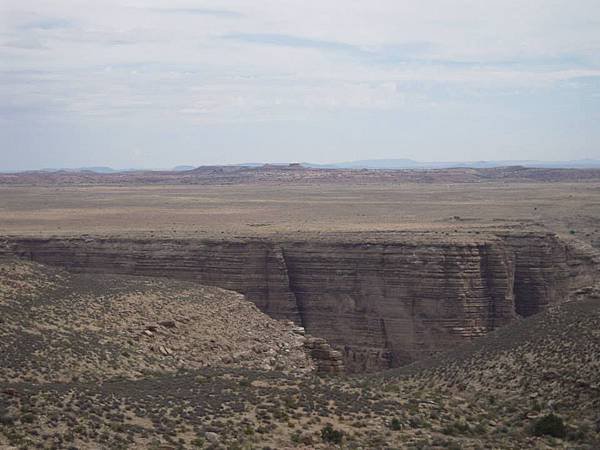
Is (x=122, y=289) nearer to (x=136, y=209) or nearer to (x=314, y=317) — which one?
(x=314, y=317)

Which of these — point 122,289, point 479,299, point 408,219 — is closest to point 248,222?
point 408,219

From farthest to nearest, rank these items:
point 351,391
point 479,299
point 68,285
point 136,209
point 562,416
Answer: point 136,209
point 479,299
point 68,285
point 351,391
point 562,416

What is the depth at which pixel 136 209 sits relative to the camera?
99.7 meters

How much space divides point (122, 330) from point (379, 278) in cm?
1832

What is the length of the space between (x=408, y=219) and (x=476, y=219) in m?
5.66

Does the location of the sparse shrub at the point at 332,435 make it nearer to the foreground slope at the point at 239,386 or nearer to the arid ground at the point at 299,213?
the foreground slope at the point at 239,386

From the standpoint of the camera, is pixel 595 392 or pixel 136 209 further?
pixel 136 209

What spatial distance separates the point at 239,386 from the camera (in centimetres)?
2747

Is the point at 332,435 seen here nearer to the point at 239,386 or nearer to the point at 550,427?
the point at 239,386

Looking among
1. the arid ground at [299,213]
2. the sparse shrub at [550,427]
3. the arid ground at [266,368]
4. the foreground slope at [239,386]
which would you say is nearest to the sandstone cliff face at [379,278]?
the arid ground at [266,368]

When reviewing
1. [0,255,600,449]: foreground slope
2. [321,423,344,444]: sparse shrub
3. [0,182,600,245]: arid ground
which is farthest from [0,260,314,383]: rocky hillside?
[0,182,600,245]: arid ground

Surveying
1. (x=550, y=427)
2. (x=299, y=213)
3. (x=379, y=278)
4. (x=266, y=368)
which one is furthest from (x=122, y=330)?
(x=299, y=213)

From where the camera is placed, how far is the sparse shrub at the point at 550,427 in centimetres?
2425

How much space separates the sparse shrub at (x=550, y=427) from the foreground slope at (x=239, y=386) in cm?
17
